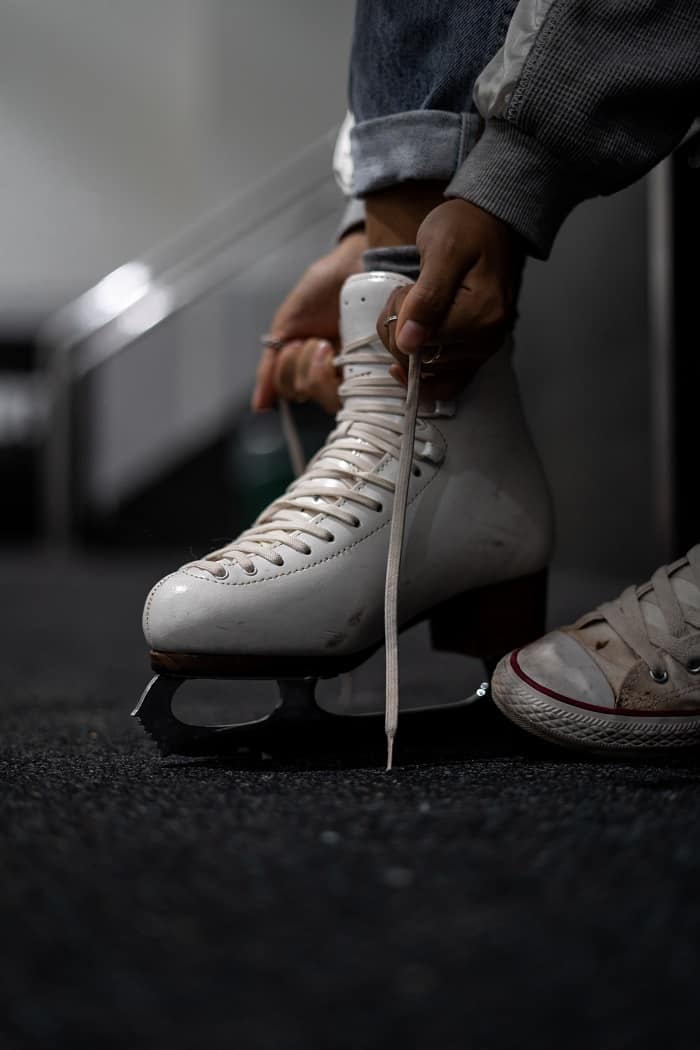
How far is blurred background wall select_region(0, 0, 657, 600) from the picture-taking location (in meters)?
1.74

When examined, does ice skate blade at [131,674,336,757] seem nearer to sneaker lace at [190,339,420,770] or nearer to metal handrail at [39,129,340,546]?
sneaker lace at [190,339,420,770]

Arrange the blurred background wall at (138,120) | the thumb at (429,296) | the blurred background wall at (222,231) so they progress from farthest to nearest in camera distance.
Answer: the blurred background wall at (138,120)
the blurred background wall at (222,231)
the thumb at (429,296)

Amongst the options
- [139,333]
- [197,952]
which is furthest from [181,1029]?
[139,333]

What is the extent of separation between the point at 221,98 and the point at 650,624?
3811 mm

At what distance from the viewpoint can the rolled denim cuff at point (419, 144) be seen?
1.74 feet

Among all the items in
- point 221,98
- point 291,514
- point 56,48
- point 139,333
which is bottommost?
point 291,514

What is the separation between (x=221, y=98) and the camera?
3824 mm

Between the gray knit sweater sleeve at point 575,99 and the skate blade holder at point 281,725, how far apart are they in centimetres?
27

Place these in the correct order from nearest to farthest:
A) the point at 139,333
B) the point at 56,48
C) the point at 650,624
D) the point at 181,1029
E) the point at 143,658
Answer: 1. the point at 181,1029
2. the point at 650,624
3. the point at 143,658
4. the point at 56,48
5. the point at 139,333

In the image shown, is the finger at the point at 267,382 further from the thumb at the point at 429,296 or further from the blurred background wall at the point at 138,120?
the blurred background wall at the point at 138,120

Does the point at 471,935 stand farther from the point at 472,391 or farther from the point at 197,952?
the point at 472,391

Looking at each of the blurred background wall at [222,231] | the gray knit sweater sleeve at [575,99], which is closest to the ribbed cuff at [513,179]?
the gray knit sweater sleeve at [575,99]

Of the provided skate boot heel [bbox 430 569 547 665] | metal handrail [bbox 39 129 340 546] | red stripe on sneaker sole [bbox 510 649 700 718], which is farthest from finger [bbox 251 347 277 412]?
metal handrail [bbox 39 129 340 546]

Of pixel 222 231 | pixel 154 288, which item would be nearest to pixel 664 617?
pixel 222 231
